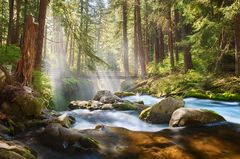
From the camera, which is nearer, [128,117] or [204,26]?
[128,117]

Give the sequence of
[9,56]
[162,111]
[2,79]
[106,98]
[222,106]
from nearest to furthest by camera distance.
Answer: [2,79]
[162,111]
[222,106]
[9,56]
[106,98]

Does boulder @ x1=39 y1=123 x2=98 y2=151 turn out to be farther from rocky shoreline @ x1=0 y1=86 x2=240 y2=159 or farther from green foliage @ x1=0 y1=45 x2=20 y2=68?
green foliage @ x1=0 y1=45 x2=20 y2=68

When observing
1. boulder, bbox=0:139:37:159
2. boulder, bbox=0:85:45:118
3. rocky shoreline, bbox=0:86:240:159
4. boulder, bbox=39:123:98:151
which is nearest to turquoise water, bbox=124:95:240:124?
rocky shoreline, bbox=0:86:240:159

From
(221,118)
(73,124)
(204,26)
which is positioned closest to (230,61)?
(204,26)

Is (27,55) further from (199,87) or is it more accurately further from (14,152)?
(199,87)

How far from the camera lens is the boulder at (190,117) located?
10789 millimetres

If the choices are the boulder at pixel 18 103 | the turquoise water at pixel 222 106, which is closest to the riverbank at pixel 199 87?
the turquoise water at pixel 222 106

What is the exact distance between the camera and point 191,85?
18297mm

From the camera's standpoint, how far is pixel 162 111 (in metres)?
12.0

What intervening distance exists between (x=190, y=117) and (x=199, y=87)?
690cm

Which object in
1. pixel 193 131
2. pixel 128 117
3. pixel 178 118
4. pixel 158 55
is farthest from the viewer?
pixel 158 55

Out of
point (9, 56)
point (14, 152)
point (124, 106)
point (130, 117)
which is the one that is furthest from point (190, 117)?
point (9, 56)

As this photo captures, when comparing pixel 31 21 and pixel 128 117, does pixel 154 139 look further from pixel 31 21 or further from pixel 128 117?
pixel 31 21

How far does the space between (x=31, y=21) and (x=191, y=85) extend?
10.3 metres
